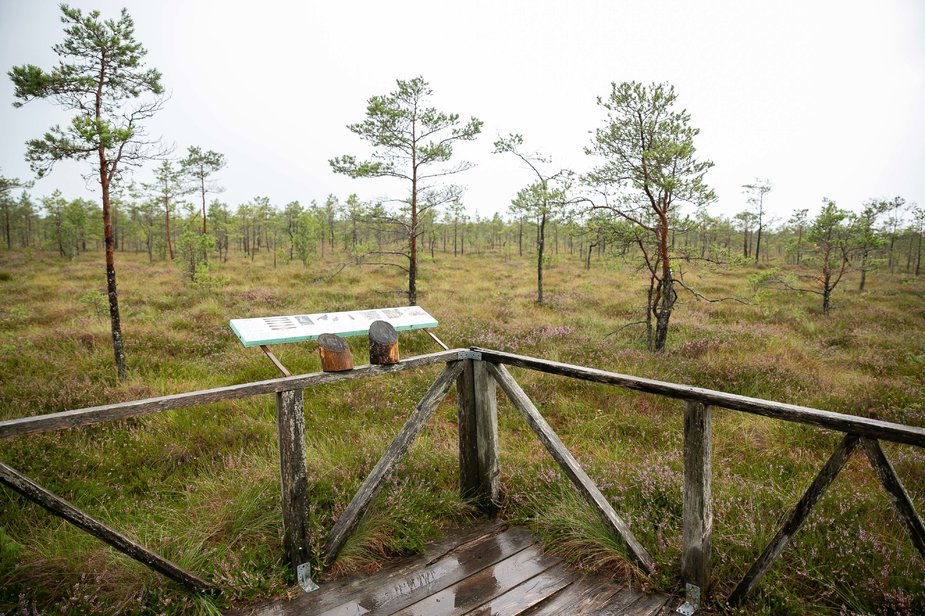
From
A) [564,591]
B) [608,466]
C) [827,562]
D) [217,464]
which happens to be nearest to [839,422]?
[827,562]

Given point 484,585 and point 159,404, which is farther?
point 484,585

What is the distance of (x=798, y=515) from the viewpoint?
2.23 m

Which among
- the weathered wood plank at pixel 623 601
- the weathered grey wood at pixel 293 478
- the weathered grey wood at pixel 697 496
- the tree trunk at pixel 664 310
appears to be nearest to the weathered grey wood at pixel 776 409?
the weathered grey wood at pixel 697 496

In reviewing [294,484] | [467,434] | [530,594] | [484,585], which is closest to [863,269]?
[467,434]

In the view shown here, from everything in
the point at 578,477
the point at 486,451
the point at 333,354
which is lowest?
the point at 486,451

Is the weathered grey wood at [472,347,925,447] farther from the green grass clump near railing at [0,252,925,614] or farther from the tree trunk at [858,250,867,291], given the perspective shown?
the tree trunk at [858,250,867,291]

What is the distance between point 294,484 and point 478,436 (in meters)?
1.53

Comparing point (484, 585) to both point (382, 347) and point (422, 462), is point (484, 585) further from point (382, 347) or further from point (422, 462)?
point (382, 347)

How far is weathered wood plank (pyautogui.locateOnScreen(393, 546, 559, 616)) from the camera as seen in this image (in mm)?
2637

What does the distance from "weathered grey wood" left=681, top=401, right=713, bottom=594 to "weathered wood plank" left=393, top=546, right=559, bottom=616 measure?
92cm

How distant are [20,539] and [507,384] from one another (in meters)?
4.29

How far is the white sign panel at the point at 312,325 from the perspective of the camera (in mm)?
2910

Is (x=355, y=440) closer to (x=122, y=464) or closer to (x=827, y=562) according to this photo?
(x=122, y=464)

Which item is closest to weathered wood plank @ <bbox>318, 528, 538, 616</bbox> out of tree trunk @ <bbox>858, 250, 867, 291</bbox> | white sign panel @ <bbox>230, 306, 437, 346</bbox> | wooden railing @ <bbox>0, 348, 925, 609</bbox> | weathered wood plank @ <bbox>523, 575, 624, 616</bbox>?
wooden railing @ <bbox>0, 348, 925, 609</bbox>
